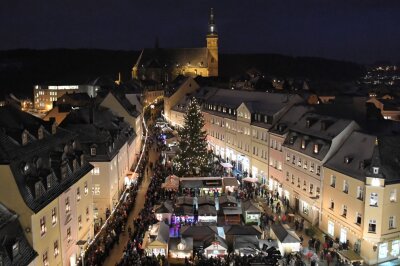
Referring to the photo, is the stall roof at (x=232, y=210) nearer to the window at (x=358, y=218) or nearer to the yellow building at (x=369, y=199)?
the yellow building at (x=369, y=199)

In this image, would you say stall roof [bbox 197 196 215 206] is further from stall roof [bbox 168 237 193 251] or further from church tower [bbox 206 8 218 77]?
church tower [bbox 206 8 218 77]

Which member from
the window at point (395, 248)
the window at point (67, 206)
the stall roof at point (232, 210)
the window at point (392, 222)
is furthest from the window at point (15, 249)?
the window at point (395, 248)

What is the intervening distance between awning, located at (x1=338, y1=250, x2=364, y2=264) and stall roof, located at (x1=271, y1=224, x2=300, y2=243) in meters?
3.37

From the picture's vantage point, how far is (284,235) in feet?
112

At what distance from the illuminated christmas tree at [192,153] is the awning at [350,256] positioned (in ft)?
82.0

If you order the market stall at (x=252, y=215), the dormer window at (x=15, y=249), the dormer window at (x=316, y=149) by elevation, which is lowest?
the market stall at (x=252, y=215)

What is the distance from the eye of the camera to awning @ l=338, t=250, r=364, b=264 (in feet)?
107

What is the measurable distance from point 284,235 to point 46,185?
17.7 m

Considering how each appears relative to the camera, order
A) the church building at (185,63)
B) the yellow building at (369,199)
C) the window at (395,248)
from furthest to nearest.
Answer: the church building at (185,63) < the window at (395,248) < the yellow building at (369,199)

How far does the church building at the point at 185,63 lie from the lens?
162 m

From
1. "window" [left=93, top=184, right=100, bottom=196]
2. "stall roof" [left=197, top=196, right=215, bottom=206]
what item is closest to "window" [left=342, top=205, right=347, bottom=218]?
"stall roof" [left=197, top=196, right=215, bottom=206]

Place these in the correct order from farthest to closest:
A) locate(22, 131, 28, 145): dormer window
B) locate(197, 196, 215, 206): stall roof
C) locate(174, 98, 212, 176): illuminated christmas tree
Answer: locate(174, 98, 212, 176): illuminated christmas tree < locate(197, 196, 215, 206): stall roof < locate(22, 131, 28, 145): dormer window

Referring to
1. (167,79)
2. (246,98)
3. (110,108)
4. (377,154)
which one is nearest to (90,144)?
(110,108)

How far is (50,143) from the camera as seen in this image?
105 ft
